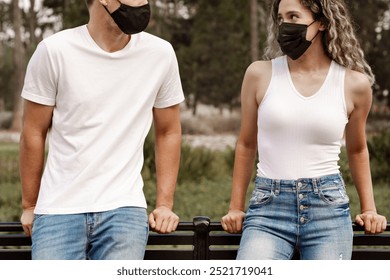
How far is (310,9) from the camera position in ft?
9.20

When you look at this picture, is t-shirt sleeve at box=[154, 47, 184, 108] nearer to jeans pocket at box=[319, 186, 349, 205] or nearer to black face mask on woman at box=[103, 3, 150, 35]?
black face mask on woman at box=[103, 3, 150, 35]

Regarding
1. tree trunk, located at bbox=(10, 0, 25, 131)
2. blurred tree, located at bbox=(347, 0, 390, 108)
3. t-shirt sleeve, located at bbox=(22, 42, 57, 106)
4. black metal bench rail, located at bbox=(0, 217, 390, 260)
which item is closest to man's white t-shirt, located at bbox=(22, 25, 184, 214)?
t-shirt sleeve, located at bbox=(22, 42, 57, 106)

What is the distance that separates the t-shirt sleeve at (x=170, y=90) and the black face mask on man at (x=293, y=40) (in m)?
0.44

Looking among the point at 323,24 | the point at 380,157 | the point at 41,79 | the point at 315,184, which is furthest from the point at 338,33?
the point at 380,157

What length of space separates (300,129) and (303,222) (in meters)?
0.34

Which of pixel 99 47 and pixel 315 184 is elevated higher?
pixel 99 47

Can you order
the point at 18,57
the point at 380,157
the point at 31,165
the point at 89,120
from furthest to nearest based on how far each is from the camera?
the point at 18,57, the point at 380,157, the point at 31,165, the point at 89,120

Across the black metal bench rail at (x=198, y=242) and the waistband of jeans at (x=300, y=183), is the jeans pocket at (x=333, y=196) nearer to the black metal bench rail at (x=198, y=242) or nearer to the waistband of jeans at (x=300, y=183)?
the waistband of jeans at (x=300, y=183)

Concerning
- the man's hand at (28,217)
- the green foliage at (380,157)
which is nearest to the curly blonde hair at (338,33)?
the man's hand at (28,217)

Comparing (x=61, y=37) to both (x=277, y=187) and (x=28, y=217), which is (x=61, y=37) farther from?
(x=277, y=187)

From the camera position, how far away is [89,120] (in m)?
2.50

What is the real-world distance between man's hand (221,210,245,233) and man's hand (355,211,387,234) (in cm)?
45
